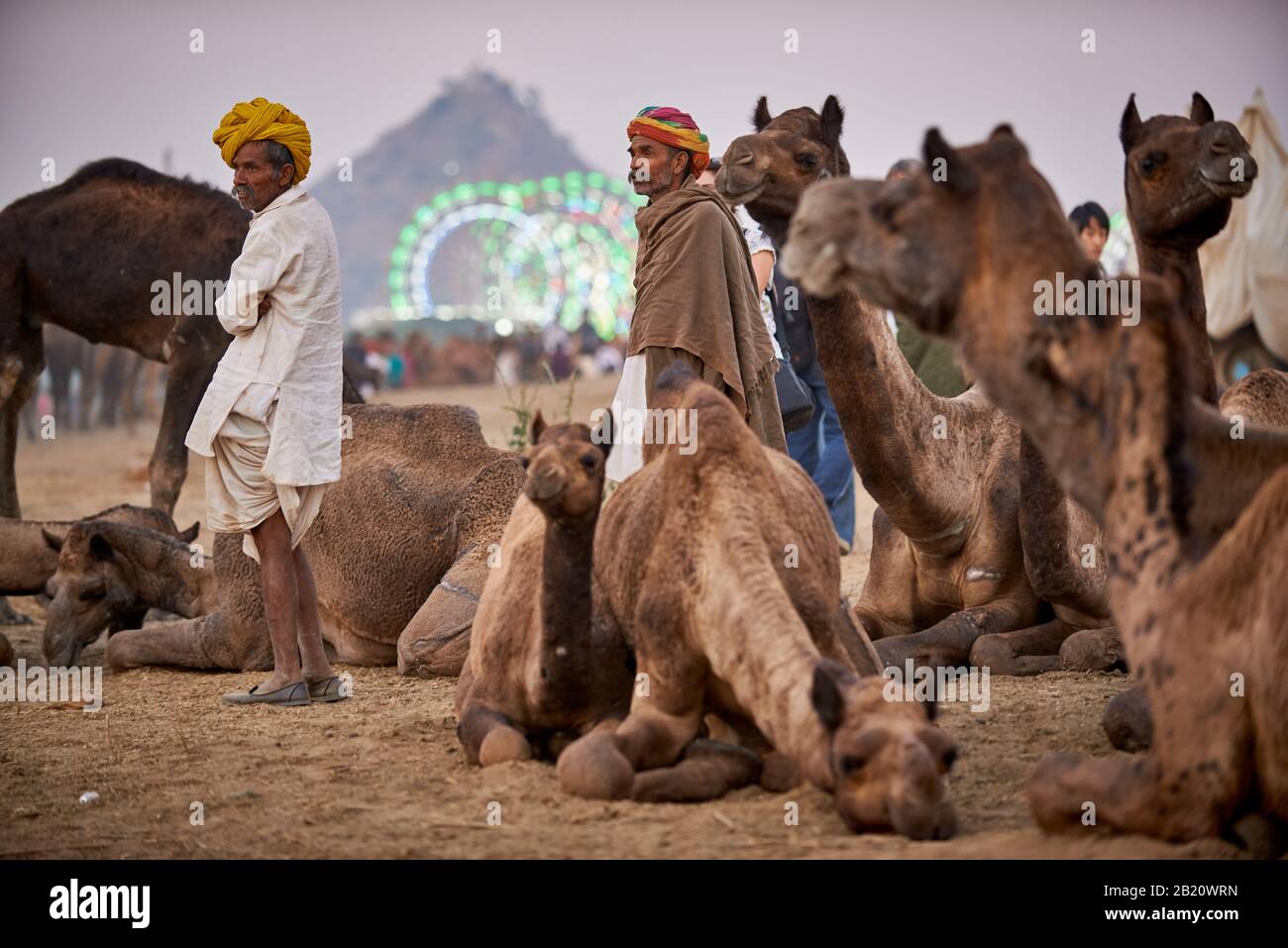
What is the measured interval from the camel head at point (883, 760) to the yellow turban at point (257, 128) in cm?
400

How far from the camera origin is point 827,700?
4352 mm

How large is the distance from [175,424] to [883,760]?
764 cm

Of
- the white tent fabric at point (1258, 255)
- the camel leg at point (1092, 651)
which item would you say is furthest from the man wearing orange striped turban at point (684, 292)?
the white tent fabric at point (1258, 255)

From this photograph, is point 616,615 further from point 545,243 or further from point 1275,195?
point 545,243

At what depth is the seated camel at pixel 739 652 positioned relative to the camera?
A: 435 cm

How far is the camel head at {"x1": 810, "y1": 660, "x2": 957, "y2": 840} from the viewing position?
168 inches

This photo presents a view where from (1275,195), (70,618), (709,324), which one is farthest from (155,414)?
(709,324)

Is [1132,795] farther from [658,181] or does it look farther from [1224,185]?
[658,181]

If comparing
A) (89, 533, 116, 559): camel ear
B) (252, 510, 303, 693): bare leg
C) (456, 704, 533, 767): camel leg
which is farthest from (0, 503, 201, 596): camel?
(456, 704, 533, 767): camel leg

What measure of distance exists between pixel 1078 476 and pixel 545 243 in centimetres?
7816

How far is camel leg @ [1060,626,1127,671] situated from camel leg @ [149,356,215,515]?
583cm

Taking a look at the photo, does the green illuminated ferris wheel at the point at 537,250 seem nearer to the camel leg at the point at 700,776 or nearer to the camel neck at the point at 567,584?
the camel neck at the point at 567,584

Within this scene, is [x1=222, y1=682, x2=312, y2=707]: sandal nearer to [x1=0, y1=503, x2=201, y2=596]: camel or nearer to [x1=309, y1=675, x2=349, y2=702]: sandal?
[x1=309, y1=675, x2=349, y2=702]: sandal

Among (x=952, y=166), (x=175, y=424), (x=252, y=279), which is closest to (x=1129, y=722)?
(x=952, y=166)
